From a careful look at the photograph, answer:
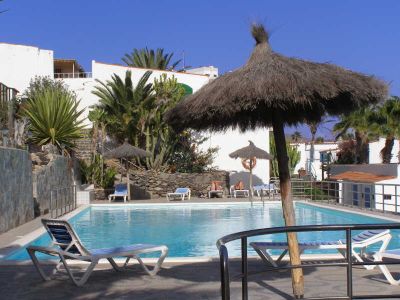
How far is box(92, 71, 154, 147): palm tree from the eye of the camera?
28047 mm

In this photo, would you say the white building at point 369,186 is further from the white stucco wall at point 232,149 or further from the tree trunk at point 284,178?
the tree trunk at point 284,178

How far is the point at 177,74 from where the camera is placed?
1262 inches

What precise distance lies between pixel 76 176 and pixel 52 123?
3382 mm

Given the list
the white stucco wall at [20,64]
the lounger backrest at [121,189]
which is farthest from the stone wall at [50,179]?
the white stucco wall at [20,64]

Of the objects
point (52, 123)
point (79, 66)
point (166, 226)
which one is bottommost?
point (166, 226)

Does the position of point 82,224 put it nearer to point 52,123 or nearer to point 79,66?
point 52,123

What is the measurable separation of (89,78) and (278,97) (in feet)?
104

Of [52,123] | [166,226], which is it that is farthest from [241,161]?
[166,226]

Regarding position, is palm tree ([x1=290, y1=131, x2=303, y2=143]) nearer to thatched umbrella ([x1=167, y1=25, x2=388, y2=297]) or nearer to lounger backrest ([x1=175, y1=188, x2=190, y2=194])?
lounger backrest ([x1=175, y1=188, x2=190, y2=194])

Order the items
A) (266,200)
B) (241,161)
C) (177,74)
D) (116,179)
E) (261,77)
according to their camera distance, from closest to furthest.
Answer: (261,77), (266,200), (116,179), (241,161), (177,74)

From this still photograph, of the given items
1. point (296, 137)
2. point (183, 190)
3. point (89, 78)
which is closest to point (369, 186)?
point (183, 190)

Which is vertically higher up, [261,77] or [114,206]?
[261,77]

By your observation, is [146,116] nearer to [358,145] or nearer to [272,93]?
[358,145]

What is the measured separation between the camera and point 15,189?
14.0 meters
